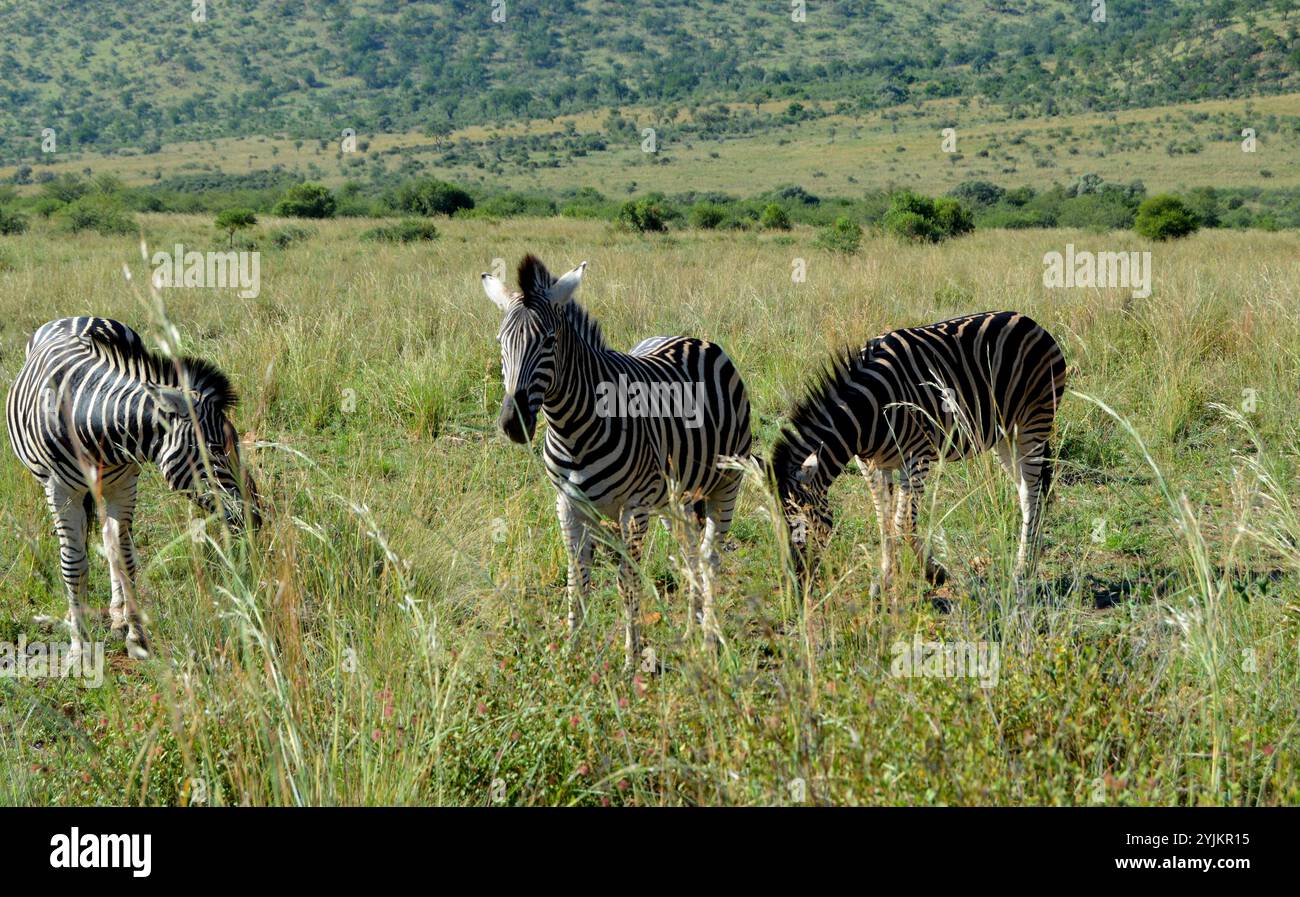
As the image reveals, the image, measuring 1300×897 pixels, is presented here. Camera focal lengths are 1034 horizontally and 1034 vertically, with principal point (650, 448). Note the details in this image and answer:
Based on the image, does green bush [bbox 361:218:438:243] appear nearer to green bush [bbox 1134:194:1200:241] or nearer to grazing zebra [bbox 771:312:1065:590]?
green bush [bbox 1134:194:1200:241]

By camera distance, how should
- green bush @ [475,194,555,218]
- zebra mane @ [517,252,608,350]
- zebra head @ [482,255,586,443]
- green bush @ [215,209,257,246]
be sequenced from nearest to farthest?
zebra head @ [482,255,586,443] → zebra mane @ [517,252,608,350] → green bush @ [215,209,257,246] → green bush @ [475,194,555,218]

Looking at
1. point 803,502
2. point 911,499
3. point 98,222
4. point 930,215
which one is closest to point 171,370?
point 803,502

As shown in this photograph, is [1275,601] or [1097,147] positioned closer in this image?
[1275,601]

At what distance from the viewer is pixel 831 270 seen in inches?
560

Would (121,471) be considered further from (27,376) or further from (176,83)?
(176,83)

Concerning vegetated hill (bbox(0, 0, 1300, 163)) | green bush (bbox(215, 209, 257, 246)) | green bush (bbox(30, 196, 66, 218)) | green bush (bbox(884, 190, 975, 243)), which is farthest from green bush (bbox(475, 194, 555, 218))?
vegetated hill (bbox(0, 0, 1300, 163))

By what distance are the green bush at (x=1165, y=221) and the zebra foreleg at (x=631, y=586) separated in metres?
22.4

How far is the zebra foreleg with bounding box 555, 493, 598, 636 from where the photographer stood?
159 inches

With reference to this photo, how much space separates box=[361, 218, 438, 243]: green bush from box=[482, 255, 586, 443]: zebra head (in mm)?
18364

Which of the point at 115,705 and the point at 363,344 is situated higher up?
the point at 363,344

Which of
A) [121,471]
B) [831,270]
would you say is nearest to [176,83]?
[831,270]

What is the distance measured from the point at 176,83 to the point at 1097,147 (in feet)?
294

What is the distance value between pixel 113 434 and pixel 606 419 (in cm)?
218

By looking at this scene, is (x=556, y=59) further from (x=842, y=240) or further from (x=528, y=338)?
(x=528, y=338)
